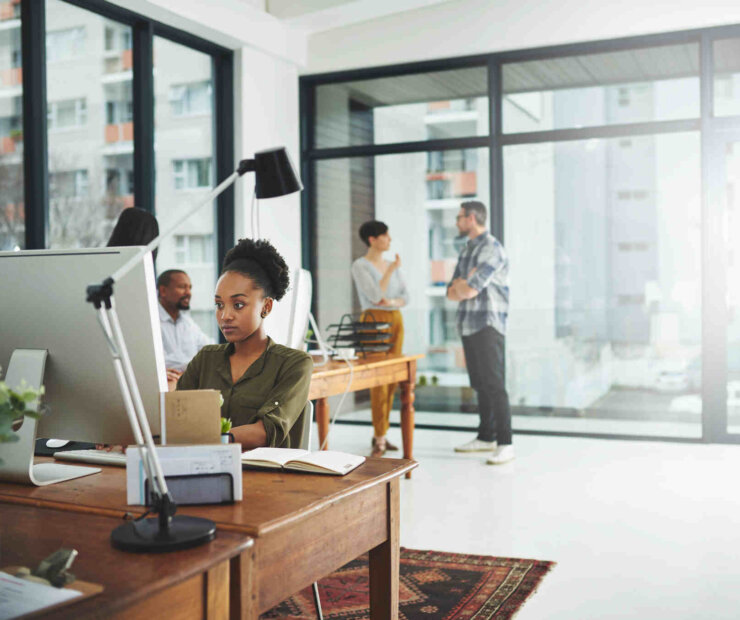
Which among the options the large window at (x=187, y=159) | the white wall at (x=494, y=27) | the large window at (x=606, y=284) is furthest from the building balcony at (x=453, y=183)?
the large window at (x=187, y=159)

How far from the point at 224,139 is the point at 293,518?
16.4 feet

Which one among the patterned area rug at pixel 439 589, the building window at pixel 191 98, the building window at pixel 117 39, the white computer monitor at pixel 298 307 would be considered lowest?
the patterned area rug at pixel 439 589

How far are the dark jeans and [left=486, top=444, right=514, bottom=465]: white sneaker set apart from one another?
0.12 ft

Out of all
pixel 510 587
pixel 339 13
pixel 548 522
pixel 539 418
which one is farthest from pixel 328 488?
pixel 339 13

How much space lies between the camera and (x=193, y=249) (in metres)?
5.84

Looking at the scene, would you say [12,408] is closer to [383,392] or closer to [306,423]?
[306,423]

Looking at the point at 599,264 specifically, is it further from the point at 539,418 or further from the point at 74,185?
the point at 74,185

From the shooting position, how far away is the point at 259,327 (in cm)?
232

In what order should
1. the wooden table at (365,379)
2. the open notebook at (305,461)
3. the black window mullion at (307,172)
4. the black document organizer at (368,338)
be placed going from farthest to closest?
the black window mullion at (307,172)
the black document organizer at (368,338)
the wooden table at (365,379)
the open notebook at (305,461)

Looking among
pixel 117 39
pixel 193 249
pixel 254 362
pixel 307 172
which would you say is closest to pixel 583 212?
pixel 307 172

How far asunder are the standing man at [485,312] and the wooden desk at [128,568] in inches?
150

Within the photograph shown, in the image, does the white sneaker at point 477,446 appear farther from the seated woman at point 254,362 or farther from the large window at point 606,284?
the seated woman at point 254,362

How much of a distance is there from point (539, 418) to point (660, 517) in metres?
2.25

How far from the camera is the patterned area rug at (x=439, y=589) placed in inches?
105
